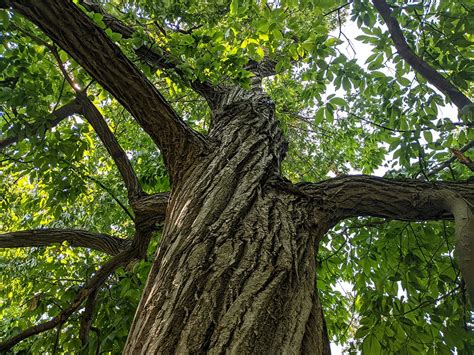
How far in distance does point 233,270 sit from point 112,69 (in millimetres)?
1147

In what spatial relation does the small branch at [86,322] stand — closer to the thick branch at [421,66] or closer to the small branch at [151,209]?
the small branch at [151,209]

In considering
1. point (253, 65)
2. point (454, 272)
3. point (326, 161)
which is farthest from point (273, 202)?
point (326, 161)

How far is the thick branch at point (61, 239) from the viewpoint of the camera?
2.33 metres

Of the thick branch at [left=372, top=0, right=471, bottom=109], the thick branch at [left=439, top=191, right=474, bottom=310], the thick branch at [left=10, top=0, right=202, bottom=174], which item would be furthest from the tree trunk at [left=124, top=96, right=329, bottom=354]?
the thick branch at [left=372, top=0, right=471, bottom=109]

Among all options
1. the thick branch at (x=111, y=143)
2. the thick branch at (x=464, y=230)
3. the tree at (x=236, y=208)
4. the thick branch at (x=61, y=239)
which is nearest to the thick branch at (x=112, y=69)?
the tree at (x=236, y=208)

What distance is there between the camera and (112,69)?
1.77 m

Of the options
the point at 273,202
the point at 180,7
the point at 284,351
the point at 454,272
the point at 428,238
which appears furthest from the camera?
the point at 180,7

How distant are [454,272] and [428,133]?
918mm

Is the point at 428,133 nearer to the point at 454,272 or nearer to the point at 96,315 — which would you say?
the point at 454,272

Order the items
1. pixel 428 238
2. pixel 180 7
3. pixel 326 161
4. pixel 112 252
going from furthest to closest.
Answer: pixel 326 161
pixel 180 7
pixel 112 252
pixel 428 238

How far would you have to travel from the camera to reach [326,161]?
6945 millimetres

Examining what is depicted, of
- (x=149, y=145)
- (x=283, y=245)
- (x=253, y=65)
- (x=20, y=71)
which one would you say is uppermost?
(x=253, y=65)

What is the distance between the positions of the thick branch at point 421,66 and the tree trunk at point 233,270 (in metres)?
1.21

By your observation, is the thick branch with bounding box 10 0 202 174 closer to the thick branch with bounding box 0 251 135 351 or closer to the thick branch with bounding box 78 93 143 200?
the thick branch with bounding box 78 93 143 200
